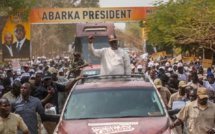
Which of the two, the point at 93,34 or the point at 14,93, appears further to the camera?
the point at 93,34

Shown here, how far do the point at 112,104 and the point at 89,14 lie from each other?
3097 centimetres

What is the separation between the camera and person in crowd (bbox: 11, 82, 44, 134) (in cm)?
896

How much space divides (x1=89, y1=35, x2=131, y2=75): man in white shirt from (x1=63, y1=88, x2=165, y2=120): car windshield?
2.37 m

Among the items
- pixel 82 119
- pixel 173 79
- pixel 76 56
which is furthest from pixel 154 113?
pixel 76 56

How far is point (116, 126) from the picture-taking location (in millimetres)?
7449

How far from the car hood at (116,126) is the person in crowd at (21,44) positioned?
31.8m

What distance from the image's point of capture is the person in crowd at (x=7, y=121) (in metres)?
7.50

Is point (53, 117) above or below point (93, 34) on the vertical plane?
below

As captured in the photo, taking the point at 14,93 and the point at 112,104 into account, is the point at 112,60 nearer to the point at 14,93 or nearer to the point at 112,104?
the point at 14,93

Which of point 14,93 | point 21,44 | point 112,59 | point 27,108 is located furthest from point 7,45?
point 27,108

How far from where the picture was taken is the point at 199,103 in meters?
8.47

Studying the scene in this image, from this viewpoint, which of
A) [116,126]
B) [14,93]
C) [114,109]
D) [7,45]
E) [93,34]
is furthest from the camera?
[7,45]

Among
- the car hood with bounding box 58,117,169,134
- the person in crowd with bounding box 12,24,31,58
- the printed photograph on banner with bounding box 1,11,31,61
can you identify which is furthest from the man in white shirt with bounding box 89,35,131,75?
the person in crowd with bounding box 12,24,31,58

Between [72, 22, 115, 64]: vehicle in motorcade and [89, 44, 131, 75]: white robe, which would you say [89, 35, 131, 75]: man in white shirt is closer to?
[89, 44, 131, 75]: white robe
